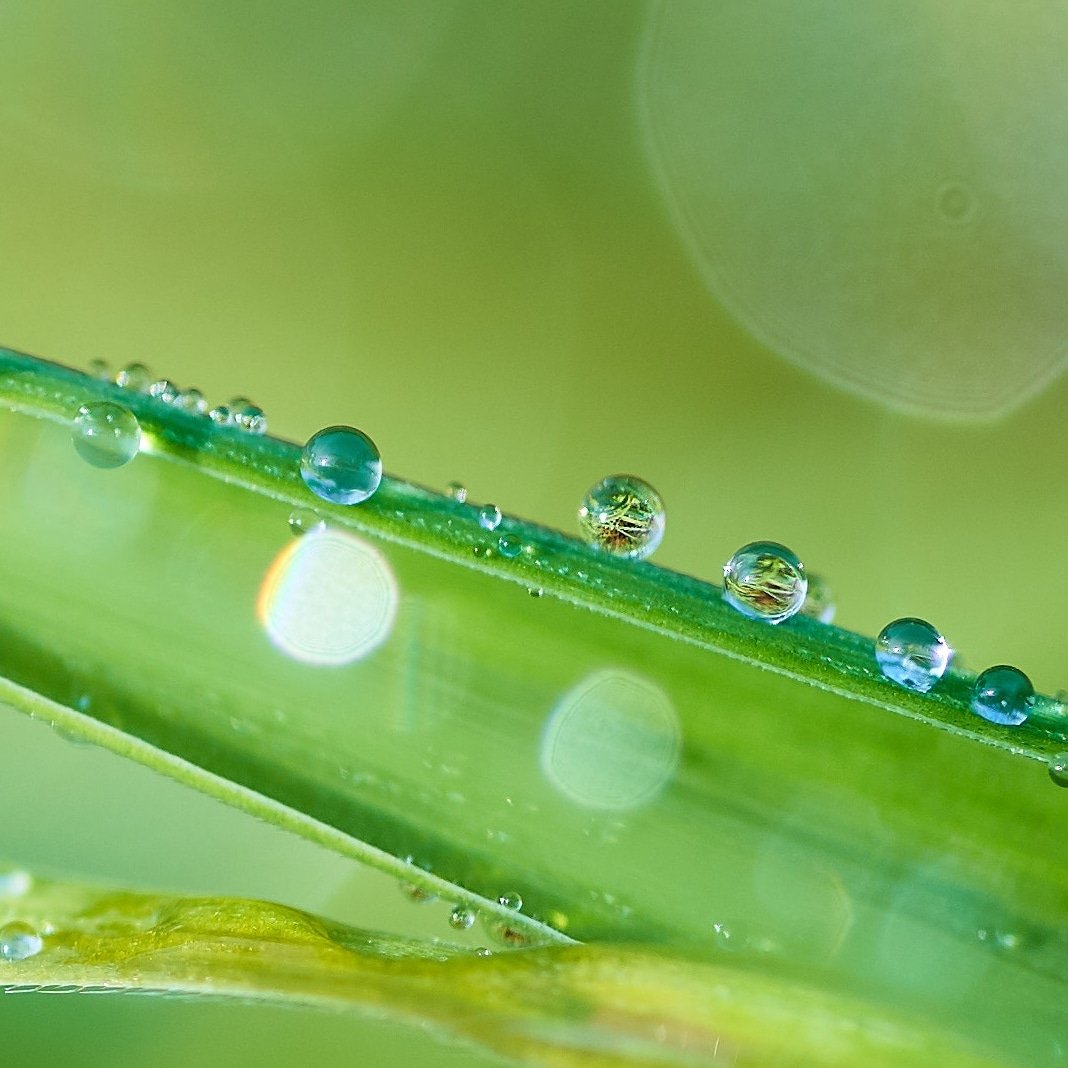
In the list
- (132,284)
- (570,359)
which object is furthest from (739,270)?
(132,284)

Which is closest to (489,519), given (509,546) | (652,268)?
(509,546)

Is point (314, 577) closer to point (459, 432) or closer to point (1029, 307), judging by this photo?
point (459, 432)

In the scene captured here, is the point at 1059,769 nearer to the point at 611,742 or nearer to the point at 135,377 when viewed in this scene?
the point at 611,742

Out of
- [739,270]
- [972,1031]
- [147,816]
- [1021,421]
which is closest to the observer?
[972,1031]

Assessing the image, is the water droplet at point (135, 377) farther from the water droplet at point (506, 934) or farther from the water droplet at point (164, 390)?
the water droplet at point (506, 934)

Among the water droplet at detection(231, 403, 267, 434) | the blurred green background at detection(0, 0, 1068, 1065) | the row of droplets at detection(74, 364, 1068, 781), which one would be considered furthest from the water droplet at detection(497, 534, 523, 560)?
the blurred green background at detection(0, 0, 1068, 1065)
